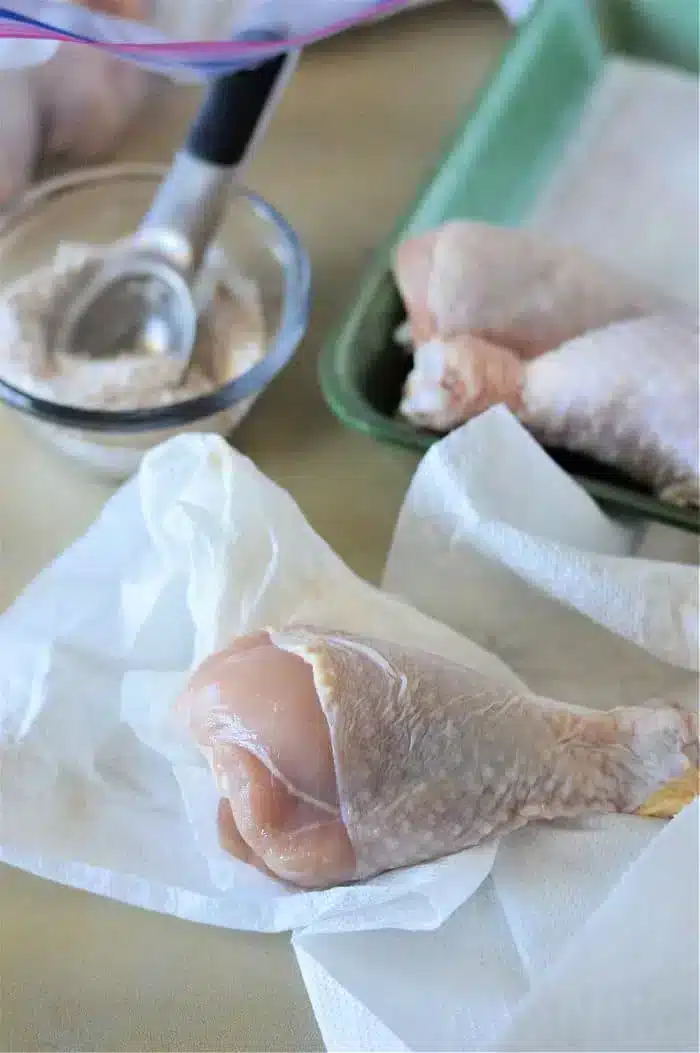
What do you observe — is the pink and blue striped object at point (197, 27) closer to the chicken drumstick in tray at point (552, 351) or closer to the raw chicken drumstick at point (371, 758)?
the chicken drumstick in tray at point (552, 351)

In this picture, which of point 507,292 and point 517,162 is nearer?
point 507,292

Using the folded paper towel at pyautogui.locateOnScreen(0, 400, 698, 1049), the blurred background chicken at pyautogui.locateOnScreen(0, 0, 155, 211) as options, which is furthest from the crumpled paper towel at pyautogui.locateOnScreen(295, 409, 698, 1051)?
the blurred background chicken at pyautogui.locateOnScreen(0, 0, 155, 211)

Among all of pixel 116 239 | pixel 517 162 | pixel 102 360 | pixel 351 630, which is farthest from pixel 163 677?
pixel 517 162

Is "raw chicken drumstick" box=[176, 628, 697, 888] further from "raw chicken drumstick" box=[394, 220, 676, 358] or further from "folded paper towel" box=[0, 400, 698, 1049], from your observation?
"raw chicken drumstick" box=[394, 220, 676, 358]

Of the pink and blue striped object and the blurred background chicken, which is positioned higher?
the pink and blue striped object

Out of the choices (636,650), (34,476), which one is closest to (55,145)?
(34,476)

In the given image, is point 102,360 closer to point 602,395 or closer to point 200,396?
point 200,396

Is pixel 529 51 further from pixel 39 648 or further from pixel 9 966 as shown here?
pixel 9 966
